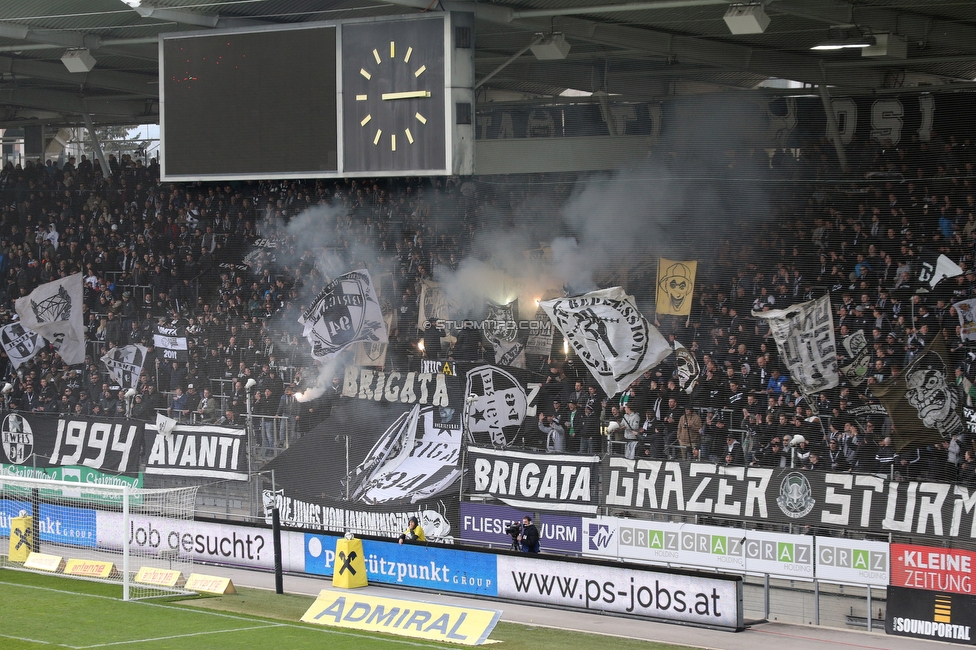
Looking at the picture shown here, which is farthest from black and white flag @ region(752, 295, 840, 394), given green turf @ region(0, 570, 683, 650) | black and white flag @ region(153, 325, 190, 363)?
black and white flag @ region(153, 325, 190, 363)

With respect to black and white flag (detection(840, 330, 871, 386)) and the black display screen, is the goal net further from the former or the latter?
black and white flag (detection(840, 330, 871, 386))

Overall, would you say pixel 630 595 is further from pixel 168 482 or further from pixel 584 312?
pixel 168 482

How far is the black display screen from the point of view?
1497cm

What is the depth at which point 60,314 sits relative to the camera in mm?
25016

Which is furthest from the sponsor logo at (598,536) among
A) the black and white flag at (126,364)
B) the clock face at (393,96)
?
the black and white flag at (126,364)

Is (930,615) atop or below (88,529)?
atop

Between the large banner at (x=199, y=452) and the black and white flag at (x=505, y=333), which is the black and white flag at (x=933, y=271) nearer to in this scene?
the black and white flag at (x=505, y=333)

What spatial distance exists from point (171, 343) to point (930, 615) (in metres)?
15.0

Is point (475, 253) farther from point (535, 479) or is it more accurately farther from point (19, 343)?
point (19, 343)

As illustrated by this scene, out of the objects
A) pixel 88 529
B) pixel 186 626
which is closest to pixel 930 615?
pixel 186 626

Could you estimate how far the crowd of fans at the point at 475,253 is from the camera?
17.1 m

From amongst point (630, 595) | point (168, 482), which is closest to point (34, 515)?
point (168, 482)

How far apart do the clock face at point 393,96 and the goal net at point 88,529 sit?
6450 mm

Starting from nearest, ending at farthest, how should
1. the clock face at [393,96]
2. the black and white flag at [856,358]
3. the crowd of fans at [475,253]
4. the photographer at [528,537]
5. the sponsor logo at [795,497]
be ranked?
the clock face at [393,96], the sponsor logo at [795,497], the photographer at [528,537], the black and white flag at [856,358], the crowd of fans at [475,253]
